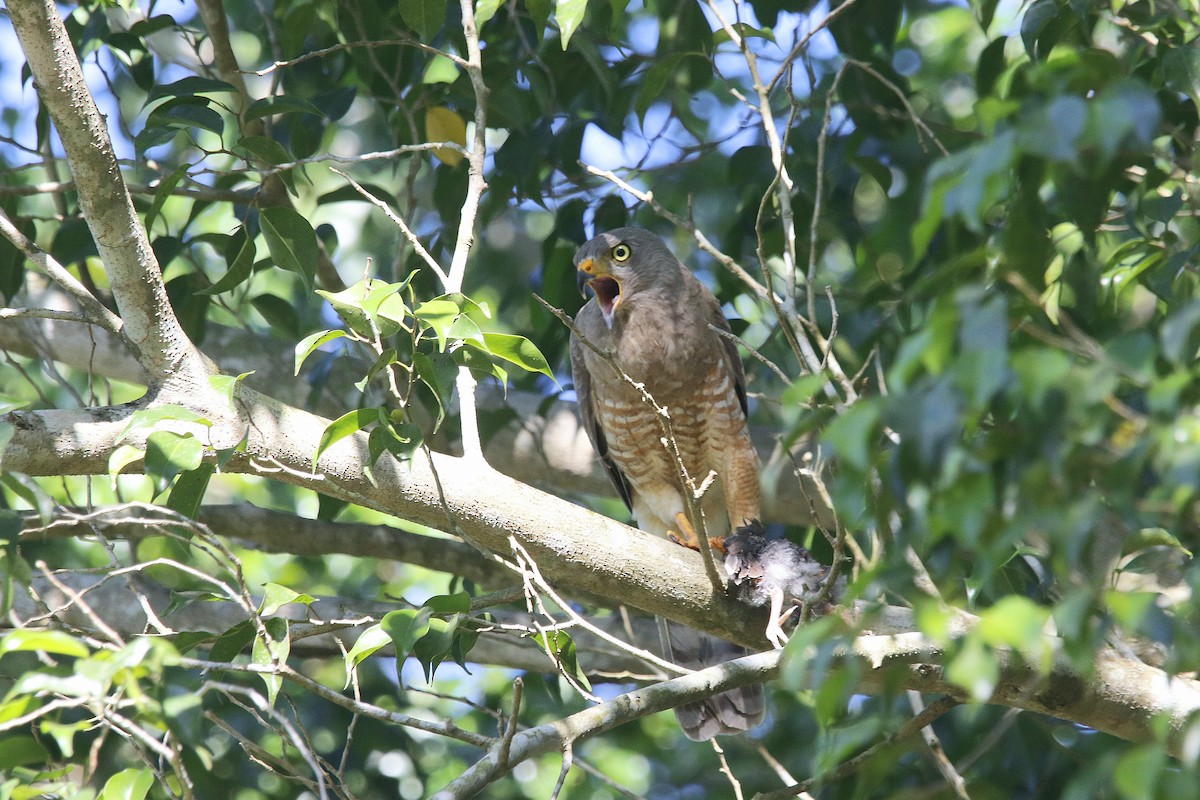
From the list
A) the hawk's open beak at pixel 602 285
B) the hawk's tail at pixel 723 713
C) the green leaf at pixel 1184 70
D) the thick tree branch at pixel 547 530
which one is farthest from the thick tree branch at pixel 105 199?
the green leaf at pixel 1184 70

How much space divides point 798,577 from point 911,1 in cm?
456

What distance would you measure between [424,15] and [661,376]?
6.45ft

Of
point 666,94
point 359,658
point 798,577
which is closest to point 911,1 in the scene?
point 666,94

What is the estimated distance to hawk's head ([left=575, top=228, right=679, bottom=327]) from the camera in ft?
15.0

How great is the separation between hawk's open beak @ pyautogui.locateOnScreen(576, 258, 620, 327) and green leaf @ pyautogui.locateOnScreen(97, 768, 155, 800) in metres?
3.01

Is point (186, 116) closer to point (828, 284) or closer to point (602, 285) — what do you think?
point (828, 284)

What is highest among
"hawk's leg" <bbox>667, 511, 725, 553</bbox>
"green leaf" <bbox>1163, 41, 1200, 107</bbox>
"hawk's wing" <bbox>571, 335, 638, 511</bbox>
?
"green leaf" <bbox>1163, 41, 1200, 107</bbox>

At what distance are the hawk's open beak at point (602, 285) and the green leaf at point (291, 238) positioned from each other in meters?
1.85

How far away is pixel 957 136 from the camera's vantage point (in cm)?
421

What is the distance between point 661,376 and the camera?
4562 mm

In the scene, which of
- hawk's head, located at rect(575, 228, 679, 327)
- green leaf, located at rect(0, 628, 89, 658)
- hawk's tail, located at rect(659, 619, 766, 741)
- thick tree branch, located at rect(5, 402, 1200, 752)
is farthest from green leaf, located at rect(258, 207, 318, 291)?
hawk's tail, located at rect(659, 619, 766, 741)

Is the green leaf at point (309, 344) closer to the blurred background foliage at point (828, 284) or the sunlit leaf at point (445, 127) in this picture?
the blurred background foliage at point (828, 284)

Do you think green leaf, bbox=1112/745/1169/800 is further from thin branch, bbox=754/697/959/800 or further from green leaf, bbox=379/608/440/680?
green leaf, bbox=379/608/440/680

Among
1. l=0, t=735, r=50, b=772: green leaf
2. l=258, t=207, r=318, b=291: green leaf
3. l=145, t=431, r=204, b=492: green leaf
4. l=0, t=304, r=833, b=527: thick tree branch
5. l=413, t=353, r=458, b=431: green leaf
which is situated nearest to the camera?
l=0, t=735, r=50, b=772: green leaf
